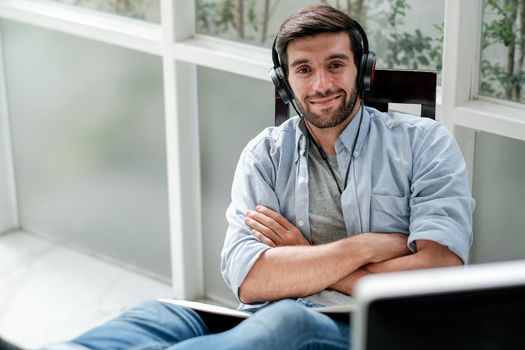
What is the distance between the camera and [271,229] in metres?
2.26

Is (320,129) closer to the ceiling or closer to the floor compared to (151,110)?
→ closer to the ceiling

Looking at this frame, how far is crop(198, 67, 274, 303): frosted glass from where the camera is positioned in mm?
3244

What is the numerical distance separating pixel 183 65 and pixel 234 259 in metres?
1.21

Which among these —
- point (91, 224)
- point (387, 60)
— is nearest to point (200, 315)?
point (387, 60)

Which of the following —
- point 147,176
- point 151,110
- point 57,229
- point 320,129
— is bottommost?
point 57,229

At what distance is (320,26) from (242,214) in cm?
47

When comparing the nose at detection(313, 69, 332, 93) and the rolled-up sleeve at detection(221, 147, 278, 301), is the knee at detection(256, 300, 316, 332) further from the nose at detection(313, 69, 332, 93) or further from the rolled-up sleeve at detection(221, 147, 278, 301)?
the nose at detection(313, 69, 332, 93)

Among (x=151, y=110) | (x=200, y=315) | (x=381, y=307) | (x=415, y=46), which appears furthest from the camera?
(x=151, y=110)

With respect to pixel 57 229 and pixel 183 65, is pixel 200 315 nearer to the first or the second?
pixel 183 65

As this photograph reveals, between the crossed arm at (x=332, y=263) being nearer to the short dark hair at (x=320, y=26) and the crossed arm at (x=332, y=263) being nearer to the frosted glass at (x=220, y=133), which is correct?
the short dark hair at (x=320, y=26)

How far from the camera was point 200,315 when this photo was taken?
219 centimetres

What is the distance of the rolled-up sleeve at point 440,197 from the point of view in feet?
7.04

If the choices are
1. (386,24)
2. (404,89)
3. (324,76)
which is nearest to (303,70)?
(324,76)

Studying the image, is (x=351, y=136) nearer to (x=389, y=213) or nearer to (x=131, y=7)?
(x=389, y=213)
